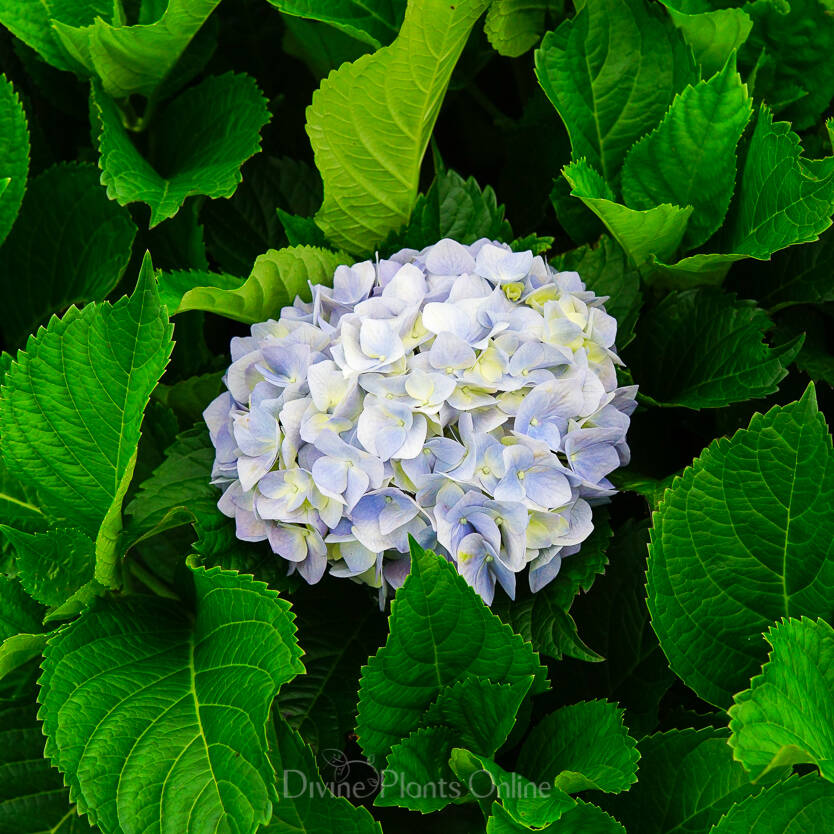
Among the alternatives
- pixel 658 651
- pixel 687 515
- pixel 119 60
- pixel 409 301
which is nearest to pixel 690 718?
pixel 658 651

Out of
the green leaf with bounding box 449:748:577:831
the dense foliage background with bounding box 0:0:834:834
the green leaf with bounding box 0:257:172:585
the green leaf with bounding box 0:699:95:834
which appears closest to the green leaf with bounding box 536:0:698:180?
the dense foliage background with bounding box 0:0:834:834

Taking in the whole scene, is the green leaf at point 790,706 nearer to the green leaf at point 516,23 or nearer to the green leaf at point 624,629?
the green leaf at point 624,629

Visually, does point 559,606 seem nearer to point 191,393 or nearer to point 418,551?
point 418,551

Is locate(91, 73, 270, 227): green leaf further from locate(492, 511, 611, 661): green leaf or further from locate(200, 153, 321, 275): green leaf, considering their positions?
locate(492, 511, 611, 661): green leaf

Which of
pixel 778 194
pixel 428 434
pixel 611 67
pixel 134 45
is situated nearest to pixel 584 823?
pixel 428 434

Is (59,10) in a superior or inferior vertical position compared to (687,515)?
superior

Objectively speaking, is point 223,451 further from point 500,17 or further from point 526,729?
point 500,17
